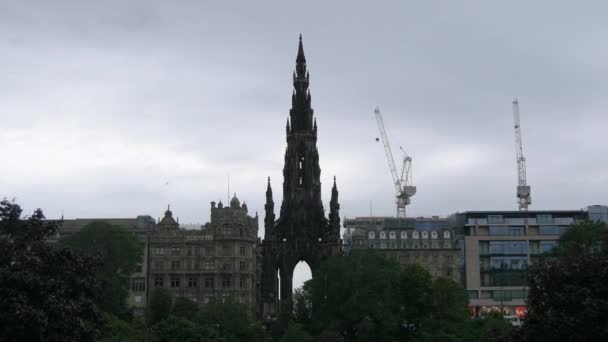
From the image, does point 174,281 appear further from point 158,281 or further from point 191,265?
point 191,265

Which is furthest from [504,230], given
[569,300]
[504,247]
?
[569,300]

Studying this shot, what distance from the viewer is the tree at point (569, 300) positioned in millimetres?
59219

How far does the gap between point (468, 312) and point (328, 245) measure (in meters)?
58.1

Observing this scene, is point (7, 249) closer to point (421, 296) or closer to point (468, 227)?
point (421, 296)

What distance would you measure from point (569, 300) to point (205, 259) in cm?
A: 11403

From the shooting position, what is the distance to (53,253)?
2339 inches

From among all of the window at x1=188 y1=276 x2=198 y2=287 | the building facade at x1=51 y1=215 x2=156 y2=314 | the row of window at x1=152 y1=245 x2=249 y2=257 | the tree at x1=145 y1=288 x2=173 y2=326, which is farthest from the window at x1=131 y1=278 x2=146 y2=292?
the tree at x1=145 y1=288 x2=173 y2=326

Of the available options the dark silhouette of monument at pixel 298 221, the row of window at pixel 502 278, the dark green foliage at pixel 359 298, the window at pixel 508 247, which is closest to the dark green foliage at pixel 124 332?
the dark green foliage at pixel 359 298

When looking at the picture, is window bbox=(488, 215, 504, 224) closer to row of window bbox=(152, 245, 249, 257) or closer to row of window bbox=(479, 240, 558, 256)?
row of window bbox=(479, 240, 558, 256)

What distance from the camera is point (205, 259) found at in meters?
170

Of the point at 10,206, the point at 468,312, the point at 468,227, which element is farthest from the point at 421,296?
the point at 468,227

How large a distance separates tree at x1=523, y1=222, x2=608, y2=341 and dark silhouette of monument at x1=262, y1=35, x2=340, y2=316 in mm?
104889

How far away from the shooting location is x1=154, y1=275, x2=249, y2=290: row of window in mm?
168650

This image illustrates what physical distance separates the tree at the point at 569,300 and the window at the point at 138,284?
113 metres
